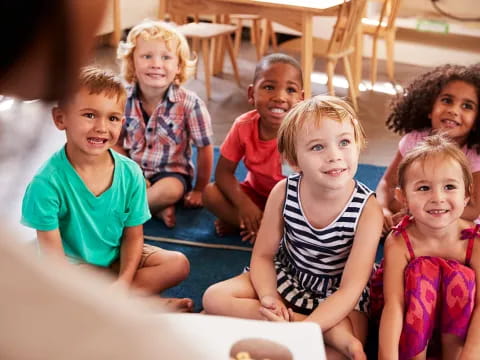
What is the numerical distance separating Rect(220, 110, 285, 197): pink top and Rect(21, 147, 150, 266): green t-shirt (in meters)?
0.54

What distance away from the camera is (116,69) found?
3398 mm

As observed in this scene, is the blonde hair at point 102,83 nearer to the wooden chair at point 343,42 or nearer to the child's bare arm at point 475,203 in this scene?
the child's bare arm at point 475,203

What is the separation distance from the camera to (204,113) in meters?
2.34

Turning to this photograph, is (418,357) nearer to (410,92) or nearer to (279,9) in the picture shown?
(410,92)

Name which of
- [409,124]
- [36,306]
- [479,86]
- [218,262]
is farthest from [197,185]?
[36,306]

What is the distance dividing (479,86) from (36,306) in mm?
1884

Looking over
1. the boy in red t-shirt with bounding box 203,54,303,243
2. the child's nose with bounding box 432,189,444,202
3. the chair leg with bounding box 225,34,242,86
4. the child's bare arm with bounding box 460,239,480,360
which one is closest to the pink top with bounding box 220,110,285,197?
the boy in red t-shirt with bounding box 203,54,303,243

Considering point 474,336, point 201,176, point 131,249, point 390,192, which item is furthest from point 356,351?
point 201,176

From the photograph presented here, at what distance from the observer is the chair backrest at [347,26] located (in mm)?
3342

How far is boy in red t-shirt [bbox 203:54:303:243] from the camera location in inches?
82.7

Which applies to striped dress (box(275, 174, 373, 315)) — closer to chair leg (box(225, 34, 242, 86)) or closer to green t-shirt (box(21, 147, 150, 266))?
green t-shirt (box(21, 147, 150, 266))

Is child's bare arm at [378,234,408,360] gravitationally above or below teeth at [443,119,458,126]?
below

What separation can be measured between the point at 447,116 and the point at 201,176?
89 cm

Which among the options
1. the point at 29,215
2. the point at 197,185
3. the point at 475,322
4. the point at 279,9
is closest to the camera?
the point at 475,322
